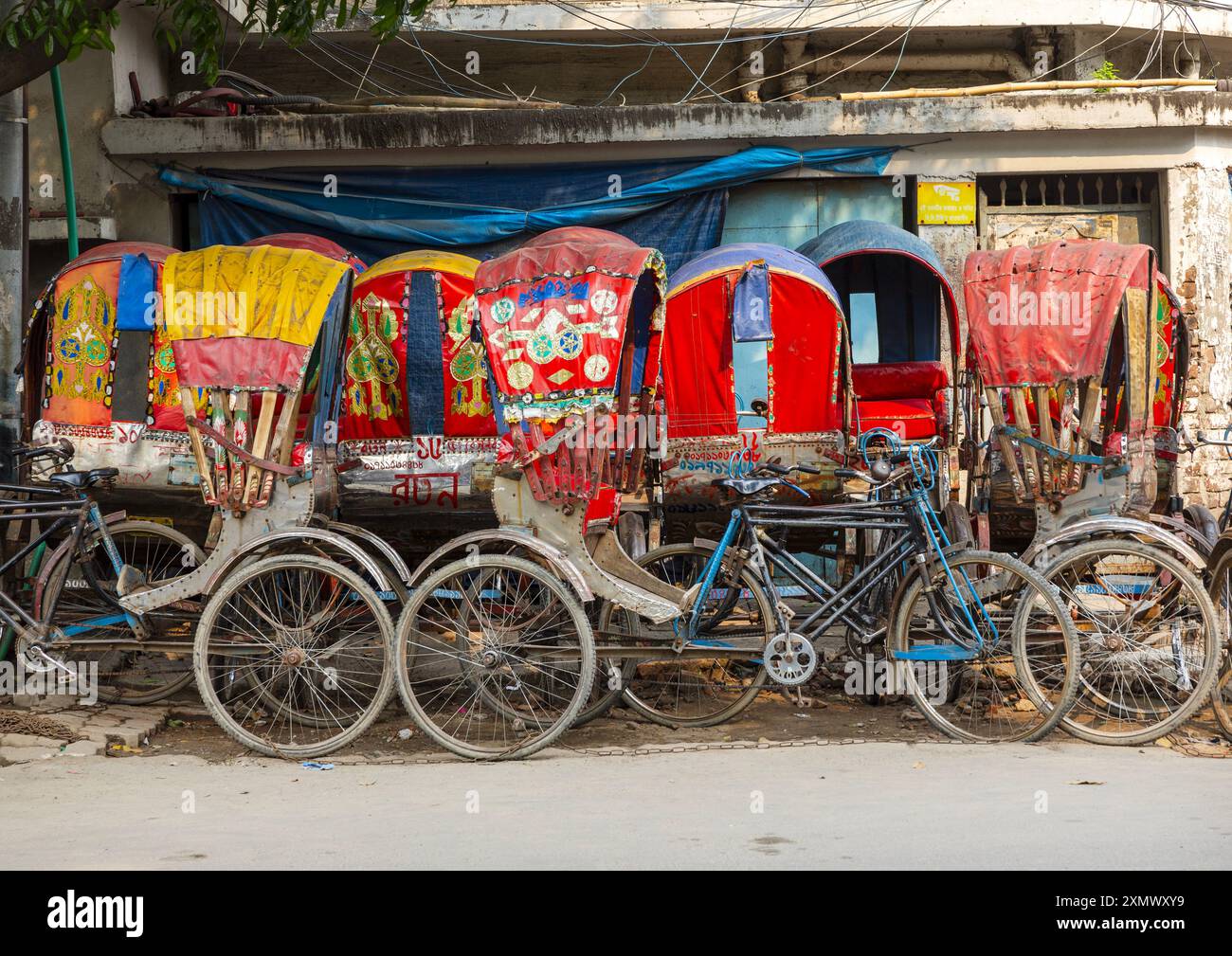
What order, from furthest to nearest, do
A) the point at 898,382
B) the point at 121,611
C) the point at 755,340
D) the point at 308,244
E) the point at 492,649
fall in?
1. the point at 898,382
2. the point at 308,244
3. the point at 755,340
4. the point at 121,611
5. the point at 492,649

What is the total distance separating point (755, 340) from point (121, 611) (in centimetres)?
358

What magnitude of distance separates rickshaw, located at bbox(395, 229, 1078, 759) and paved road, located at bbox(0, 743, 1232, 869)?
1.24ft

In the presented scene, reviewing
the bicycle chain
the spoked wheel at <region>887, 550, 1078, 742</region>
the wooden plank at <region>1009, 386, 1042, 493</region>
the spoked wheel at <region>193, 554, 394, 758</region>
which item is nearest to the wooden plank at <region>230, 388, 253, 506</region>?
the spoked wheel at <region>193, 554, 394, 758</region>

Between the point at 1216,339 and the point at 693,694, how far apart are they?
19.0 feet

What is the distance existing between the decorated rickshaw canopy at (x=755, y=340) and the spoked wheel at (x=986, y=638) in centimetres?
177

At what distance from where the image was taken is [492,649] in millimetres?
5691

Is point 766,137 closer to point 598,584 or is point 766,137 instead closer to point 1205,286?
point 1205,286

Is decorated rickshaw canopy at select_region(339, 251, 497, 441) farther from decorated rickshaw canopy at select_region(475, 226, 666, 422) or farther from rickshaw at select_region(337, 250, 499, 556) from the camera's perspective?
decorated rickshaw canopy at select_region(475, 226, 666, 422)

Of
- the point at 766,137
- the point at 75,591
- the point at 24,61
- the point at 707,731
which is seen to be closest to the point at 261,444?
the point at 75,591

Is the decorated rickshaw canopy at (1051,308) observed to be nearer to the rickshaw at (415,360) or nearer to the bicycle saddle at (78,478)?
the rickshaw at (415,360)

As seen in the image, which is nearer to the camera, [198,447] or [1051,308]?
[198,447]

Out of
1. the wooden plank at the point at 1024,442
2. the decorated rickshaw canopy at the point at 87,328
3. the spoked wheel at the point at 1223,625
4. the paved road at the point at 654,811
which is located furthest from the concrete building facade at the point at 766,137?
the paved road at the point at 654,811

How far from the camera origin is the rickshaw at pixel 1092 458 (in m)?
5.85

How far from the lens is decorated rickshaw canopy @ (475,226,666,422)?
5.75 m
